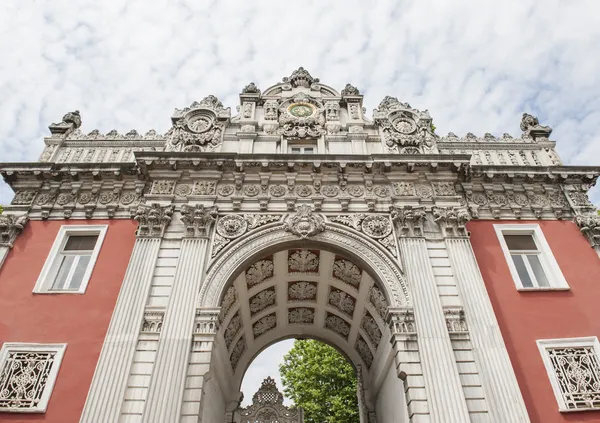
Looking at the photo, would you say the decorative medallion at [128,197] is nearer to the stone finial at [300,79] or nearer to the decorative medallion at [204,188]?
the decorative medallion at [204,188]

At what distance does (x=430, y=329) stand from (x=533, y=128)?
1076cm

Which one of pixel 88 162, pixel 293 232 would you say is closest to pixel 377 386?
pixel 293 232

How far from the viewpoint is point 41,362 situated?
11031 millimetres

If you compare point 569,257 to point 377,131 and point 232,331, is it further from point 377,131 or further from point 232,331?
point 232,331

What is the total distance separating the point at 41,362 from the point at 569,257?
16.3 metres

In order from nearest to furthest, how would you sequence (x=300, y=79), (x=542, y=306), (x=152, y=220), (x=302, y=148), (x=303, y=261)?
(x=542, y=306) < (x=152, y=220) < (x=303, y=261) < (x=302, y=148) < (x=300, y=79)

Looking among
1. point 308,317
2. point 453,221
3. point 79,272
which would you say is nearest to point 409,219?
point 453,221

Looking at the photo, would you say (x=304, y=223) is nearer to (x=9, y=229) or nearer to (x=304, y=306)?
(x=304, y=306)

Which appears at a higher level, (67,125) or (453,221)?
(67,125)

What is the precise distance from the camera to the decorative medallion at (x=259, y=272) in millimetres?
13751

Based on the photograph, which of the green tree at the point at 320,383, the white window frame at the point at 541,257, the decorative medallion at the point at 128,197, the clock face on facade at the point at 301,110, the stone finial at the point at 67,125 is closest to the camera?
the white window frame at the point at 541,257

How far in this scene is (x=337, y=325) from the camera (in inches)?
663

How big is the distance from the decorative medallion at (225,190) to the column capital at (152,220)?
1779mm

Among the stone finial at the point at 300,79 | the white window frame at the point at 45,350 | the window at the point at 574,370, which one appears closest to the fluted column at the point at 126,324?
the white window frame at the point at 45,350
